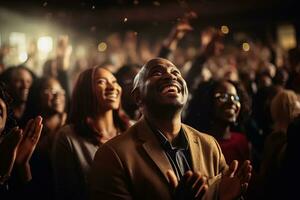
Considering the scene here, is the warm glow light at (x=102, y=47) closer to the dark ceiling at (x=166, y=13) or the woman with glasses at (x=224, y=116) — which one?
the dark ceiling at (x=166, y=13)

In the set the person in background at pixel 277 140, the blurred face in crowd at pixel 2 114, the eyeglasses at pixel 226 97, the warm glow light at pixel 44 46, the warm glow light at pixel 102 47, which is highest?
the warm glow light at pixel 44 46

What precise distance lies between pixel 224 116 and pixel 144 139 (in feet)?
4.86

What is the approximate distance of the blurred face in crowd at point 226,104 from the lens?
3.91 meters

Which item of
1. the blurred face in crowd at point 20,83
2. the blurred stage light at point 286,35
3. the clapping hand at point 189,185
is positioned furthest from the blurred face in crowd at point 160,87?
the blurred stage light at point 286,35

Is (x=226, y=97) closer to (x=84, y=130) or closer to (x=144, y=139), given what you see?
(x=84, y=130)

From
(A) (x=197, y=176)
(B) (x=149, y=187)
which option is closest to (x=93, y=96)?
(B) (x=149, y=187)

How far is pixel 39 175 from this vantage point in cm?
364

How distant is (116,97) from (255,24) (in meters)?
17.2

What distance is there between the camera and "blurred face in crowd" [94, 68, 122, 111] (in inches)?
140

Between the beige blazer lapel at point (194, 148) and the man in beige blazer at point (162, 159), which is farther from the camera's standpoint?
the beige blazer lapel at point (194, 148)

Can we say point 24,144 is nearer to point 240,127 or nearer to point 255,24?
point 240,127

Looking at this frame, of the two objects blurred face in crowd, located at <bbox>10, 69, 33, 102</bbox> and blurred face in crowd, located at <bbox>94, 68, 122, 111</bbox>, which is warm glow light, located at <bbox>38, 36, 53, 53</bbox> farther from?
blurred face in crowd, located at <bbox>94, 68, 122, 111</bbox>

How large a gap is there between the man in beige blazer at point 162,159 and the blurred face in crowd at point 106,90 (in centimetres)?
72

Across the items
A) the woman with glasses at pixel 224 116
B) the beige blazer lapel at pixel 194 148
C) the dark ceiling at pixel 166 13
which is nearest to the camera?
the beige blazer lapel at pixel 194 148
